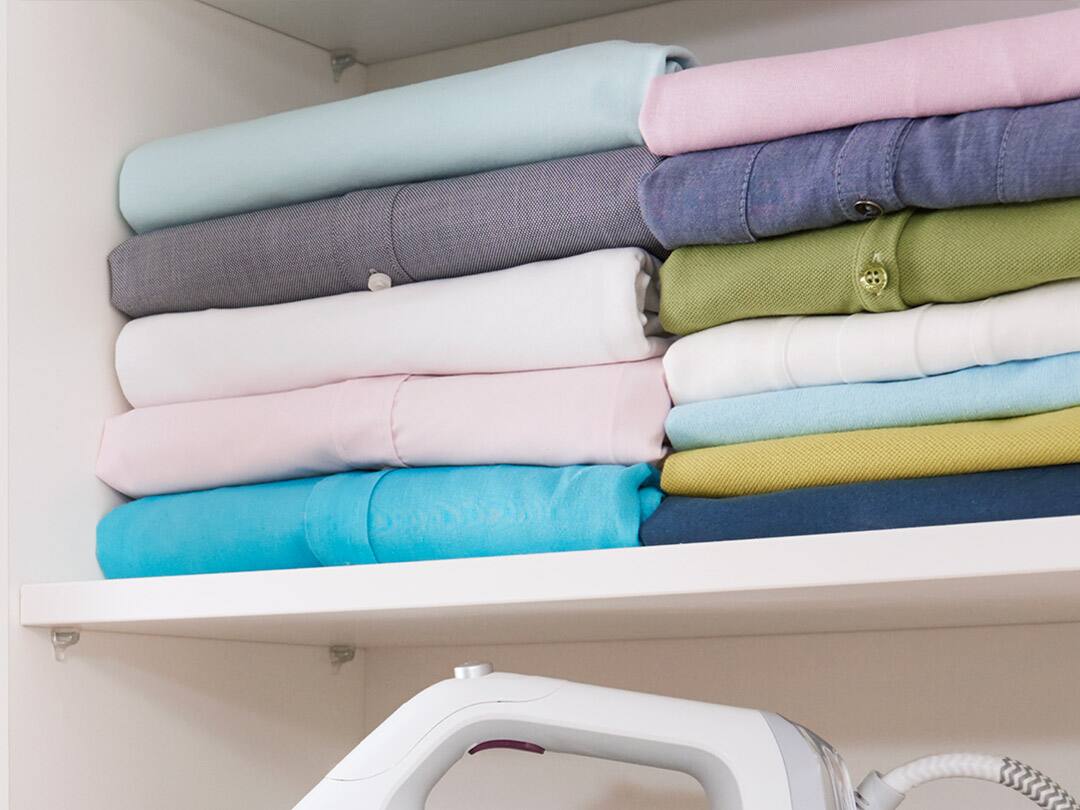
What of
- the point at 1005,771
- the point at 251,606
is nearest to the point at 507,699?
the point at 251,606

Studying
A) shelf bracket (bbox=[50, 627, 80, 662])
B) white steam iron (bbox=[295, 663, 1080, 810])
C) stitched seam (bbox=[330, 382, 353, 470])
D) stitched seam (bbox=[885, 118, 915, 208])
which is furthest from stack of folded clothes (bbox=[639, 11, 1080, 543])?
shelf bracket (bbox=[50, 627, 80, 662])

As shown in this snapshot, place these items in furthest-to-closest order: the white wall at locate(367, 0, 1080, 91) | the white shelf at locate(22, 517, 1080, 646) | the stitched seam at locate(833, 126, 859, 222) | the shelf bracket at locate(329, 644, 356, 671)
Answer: the shelf bracket at locate(329, 644, 356, 671)
the white wall at locate(367, 0, 1080, 91)
the stitched seam at locate(833, 126, 859, 222)
the white shelf at locate(22, 517, 1080, 646)

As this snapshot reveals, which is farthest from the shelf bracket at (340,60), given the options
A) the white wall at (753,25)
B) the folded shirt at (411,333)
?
the folded shirt at (411,333)

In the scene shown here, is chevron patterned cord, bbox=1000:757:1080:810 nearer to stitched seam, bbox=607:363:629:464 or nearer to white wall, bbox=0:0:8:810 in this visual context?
stitched seam, bbox=607:363:629:464

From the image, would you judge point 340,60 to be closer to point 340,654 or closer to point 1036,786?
point 340,654

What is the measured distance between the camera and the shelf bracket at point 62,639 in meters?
0.98

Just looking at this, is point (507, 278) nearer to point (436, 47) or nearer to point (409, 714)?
point (409, 714)

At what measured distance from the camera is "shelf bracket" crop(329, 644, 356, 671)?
3.98 ft

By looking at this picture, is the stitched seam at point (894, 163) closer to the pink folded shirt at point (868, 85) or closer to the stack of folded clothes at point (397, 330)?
the pink folded shirt at point (868, 85)

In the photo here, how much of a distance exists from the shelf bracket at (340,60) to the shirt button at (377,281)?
36 cm

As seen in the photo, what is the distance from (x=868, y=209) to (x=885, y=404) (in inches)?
4.2

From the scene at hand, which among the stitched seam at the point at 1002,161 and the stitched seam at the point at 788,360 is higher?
the stitched seam at the point at 1002,161

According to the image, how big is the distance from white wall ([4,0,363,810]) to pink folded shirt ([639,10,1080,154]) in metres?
0.42

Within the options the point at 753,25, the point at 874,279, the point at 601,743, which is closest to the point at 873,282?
the point at 874,279
